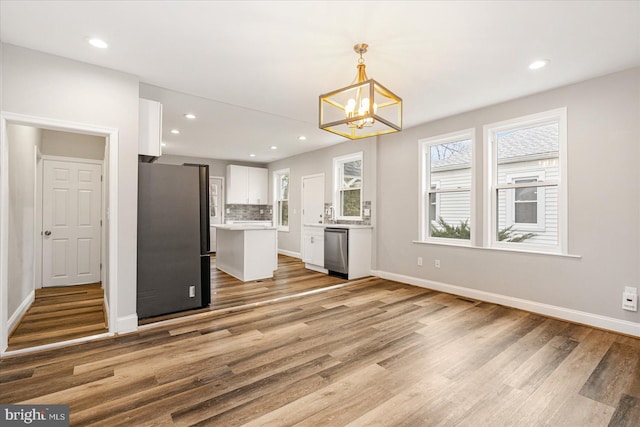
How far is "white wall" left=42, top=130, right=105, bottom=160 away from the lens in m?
4.51

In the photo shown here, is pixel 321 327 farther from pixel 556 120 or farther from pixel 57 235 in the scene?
pixel 57 235

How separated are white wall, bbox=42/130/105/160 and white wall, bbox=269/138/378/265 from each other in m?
4.07

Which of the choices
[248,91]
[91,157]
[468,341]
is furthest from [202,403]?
[91,157]

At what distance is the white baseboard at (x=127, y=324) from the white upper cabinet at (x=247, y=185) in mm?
5445

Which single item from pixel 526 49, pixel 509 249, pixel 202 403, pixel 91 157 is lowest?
pixel 202 403

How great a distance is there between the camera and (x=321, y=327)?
3.06 meters

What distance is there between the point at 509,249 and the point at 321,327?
2621 mm

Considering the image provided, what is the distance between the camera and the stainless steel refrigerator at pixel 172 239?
321 centimetres

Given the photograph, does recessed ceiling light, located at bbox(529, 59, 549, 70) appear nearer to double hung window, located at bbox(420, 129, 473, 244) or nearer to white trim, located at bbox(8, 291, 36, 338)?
double hung window, located at bbox(420, 129, 473, 244)

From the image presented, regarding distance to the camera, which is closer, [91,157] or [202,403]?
[202,403]

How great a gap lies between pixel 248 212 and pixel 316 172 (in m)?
2.91

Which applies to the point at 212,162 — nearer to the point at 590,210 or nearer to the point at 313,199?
the point at 313,199

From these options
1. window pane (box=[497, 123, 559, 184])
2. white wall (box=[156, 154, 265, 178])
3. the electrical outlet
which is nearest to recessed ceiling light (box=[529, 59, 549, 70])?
window pane (box=[497, 123, 559, 184])

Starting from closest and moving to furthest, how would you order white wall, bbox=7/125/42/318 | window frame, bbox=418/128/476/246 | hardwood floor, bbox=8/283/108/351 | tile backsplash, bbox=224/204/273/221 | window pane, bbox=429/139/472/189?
hardwood floor, bbox=8/283/108/351
white wall, bbox=7/125/42/318
window pane, bbox=429/139/472/189
window frame, bbox=418/128/476/246
tile backsplash, bbox=224/204/273/221
